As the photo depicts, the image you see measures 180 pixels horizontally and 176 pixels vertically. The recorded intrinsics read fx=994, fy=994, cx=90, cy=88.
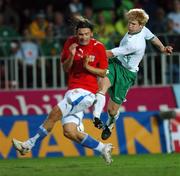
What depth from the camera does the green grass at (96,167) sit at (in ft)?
46.9

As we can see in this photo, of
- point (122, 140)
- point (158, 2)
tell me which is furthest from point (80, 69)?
point (158, 2)

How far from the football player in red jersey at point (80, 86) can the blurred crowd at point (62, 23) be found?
300 inches

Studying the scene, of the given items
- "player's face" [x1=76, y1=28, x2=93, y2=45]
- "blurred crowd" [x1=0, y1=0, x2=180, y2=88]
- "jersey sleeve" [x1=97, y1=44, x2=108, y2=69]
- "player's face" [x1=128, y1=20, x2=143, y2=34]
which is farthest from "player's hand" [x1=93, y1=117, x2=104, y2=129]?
"blurred crowd" [x1=0, y1=0, x2=180, y2=88]

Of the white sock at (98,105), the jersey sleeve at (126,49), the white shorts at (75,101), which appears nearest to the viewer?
the white shorts at (75,101)

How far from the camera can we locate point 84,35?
15227 mm

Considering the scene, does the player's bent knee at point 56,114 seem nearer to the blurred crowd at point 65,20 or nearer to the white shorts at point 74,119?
the white shorts at point 74,119

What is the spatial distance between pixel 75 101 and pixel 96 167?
1.20 meters

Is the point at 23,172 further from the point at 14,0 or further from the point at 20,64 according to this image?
the point at 14,0

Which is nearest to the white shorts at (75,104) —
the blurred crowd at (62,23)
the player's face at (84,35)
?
the player's face at (84,35)

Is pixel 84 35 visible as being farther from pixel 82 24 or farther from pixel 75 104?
pixel 75 104

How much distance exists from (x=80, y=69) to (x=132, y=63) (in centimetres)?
293

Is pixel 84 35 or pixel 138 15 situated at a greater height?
pixel 138 15

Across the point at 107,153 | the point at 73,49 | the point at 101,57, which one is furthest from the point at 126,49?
the point at 107,153

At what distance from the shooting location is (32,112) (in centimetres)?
2388
